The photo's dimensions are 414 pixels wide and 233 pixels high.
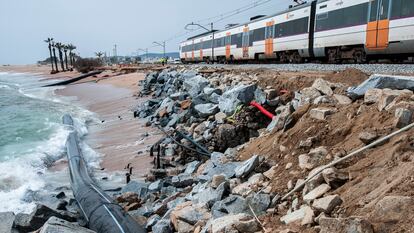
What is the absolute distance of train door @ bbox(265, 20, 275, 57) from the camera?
76.2 ft

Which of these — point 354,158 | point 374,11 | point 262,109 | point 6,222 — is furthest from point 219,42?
point 354,158

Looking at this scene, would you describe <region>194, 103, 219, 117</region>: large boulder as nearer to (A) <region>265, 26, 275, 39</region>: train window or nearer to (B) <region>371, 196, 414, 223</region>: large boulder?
(B) <region>371, 196, 414, 223</region>: large boulder

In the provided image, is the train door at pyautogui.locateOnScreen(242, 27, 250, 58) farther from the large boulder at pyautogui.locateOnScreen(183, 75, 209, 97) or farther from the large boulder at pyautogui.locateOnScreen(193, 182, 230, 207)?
the large boulder at pyautogui.locateOnScreen(193, 182, 230, 207)

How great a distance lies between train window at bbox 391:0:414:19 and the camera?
1274 centimetres

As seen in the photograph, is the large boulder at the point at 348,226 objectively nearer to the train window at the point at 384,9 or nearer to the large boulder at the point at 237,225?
the large boulder at the point at 237,225

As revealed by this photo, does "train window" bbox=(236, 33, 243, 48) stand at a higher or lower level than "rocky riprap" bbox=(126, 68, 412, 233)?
higher

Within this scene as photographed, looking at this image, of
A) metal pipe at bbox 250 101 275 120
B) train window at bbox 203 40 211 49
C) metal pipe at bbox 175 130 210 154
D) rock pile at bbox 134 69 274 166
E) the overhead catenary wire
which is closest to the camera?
the overhead catenary wire

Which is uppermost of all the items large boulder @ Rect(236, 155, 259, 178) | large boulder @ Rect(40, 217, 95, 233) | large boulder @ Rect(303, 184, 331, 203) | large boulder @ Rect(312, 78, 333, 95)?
large boulder @ Rect(312, 78, 333, 95)

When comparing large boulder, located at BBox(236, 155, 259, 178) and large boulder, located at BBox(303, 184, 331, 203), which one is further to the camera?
large boulder, located at BBox(236, 155, 259, 178)

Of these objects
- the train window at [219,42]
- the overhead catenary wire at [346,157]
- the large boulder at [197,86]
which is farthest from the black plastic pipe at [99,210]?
the train window at [219,42]

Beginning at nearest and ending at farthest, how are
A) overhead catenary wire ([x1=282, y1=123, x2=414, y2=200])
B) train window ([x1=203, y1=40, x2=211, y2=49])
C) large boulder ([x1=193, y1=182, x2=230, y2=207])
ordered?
overhead catenary wire ([x1=282, y1=123, x2=414, y2=200]) → large boulder ([x1=193, y1=182, x2=230, y2=207]) → train window ([x1=203, y1=40, x2=211, y2=49])

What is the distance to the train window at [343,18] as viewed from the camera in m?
15.0

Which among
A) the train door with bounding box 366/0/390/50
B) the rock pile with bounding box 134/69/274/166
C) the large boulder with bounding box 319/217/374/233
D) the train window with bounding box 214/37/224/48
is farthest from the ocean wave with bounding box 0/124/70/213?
the train window with bounding box 214/37/224/48

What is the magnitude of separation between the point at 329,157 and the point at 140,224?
3140mm
